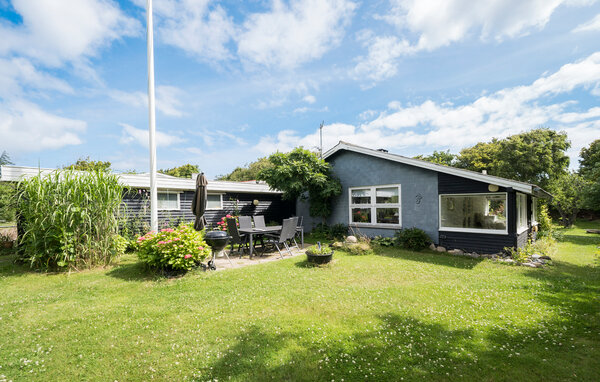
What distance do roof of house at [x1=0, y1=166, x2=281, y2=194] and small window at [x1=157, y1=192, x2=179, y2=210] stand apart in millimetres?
326

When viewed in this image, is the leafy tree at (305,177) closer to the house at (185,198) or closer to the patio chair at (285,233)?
the house at (185,198)

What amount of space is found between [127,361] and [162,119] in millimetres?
→ 7693

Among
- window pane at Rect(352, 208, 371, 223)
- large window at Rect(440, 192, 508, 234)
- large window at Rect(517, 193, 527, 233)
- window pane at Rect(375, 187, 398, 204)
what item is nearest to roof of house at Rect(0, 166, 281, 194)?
window pane at Rect(352, 208, 371, 223)

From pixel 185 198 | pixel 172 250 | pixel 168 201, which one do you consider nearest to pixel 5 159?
pixel 168 201

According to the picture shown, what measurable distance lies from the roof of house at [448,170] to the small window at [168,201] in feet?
20.5

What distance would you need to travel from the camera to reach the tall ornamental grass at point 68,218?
17.9 feet

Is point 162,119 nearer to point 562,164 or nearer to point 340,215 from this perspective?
point 340,215

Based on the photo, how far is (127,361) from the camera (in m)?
2.54

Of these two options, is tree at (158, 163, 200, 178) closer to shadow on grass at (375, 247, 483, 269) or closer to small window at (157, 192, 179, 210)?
small window at (157, 192, 179, 210)

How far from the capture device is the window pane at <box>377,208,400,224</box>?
925 cm

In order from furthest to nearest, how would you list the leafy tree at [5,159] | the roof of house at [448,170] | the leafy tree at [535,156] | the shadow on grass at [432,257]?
the leafy tree at [5,159] → the leafy tree at [535,156] → the roof of house at [448,170] → the shadow on grass at [432,257]

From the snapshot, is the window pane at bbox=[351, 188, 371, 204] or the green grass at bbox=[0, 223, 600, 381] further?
the window pane at bbox=[351, 188, 371, 204]

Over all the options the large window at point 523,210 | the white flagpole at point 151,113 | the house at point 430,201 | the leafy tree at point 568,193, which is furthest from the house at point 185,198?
the leafy tree at point 568,193

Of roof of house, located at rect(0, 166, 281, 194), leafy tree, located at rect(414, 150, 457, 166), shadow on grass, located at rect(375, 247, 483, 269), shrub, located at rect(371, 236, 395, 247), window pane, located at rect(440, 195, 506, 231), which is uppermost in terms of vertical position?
leafy tree, located at rect(414, 150, 457, 166)
